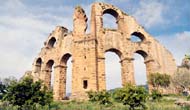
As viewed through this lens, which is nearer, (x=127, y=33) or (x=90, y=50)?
(x=90, y=50)

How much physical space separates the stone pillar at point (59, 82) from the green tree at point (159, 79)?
9954 mm

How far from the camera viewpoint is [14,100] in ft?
45.6

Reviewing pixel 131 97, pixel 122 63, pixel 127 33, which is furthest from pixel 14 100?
pixel 127 33

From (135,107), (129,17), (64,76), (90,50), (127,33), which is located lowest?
(135,107)

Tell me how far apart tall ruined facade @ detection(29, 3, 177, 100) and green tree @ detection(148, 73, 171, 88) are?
6.41 ft

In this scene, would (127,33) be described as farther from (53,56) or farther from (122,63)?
(53,56)

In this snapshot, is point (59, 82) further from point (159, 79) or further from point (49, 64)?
point (159, 79)

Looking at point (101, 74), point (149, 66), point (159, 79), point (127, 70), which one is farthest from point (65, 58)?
point (159, 79)

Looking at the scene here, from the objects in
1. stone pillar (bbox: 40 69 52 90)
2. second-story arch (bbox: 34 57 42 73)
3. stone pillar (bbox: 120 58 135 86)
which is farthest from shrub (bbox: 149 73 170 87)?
second-story arch (bbox: 34 57 42 73)

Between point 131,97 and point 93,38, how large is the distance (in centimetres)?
1212

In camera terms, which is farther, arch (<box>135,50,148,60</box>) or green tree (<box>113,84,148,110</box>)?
arch (<box>135,50,148,60</box>)

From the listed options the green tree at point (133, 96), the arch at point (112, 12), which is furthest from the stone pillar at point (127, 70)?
the green tree at point (133, 96)

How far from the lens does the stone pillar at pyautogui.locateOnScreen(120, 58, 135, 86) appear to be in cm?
2643

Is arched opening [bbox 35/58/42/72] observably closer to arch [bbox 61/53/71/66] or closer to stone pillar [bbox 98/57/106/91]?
arch [bbox 61/53/71/66]
